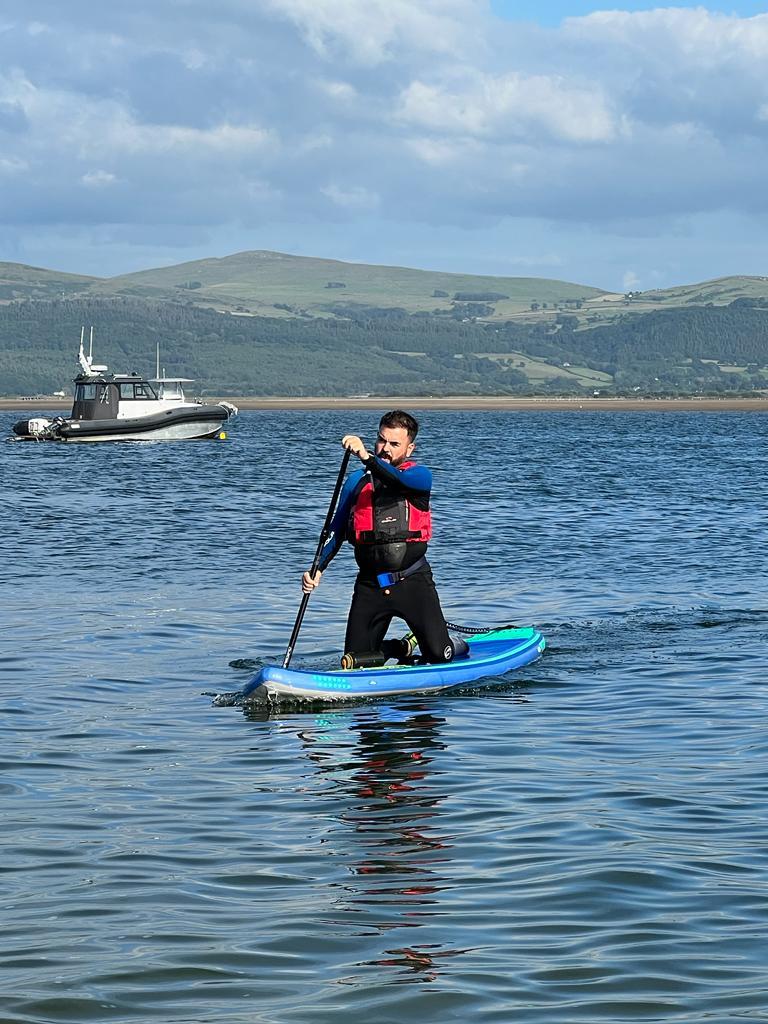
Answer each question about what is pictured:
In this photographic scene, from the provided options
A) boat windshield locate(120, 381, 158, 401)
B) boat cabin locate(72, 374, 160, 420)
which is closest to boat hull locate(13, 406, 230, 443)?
boat cabin locate(72, 374, 160, 420)

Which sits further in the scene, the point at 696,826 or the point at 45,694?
the point at 45,694

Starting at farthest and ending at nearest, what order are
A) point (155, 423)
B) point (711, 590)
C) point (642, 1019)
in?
point (155, 423) → point (711, 590) → point (642, 1019)

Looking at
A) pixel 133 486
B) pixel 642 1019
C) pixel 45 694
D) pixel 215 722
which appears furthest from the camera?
pixel 133 486

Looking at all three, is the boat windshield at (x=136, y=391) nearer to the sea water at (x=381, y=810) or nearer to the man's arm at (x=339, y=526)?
the sea water at (x=381, y=810)

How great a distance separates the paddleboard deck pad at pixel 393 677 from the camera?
12.0 meters

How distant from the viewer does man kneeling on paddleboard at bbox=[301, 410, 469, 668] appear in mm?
11844

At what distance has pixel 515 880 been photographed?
7.48 m

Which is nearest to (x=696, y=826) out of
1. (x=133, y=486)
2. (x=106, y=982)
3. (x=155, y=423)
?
(x=106, y=982)

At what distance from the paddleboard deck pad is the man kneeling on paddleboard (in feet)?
0.80

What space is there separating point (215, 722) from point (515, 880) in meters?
4.56

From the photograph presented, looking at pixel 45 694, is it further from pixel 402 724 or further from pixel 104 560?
pixel 104 560

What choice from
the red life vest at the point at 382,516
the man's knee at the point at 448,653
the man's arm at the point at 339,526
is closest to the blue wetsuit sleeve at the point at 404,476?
the red life vest at the point at 382,516

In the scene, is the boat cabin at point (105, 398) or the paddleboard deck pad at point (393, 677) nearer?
the paddleboard deck pad at point (393, 677)

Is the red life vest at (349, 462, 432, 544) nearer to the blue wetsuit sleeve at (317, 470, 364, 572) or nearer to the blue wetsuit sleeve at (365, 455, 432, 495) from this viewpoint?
the blue wetsuit sleeve at (317, 470, 364, 572)
